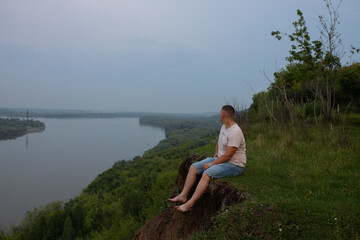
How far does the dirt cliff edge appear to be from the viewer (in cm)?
424

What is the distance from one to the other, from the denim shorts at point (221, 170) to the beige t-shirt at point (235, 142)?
109 millimetres

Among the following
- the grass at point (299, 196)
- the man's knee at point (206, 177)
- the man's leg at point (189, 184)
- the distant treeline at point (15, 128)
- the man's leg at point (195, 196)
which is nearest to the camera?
the grass at point (299, 196)

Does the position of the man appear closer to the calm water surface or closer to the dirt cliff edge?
the dirt cliff edge

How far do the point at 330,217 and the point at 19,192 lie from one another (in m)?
A: 45.5

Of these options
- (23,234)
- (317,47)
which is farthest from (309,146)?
(23,234)

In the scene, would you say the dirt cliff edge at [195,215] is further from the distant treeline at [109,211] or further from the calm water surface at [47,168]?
the calm water surface at [47,168]

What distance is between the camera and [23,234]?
21.0 m

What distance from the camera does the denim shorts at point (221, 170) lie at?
4.16 m

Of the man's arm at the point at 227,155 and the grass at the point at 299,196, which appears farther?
the man's arm at the point at 227,155

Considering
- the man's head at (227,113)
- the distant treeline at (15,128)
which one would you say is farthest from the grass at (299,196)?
the distant treeline at (15,128)

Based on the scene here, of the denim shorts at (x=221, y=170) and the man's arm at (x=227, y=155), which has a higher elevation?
the man's arm at (x=227, y=155)

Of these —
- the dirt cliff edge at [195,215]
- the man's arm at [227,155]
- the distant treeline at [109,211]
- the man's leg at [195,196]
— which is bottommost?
the distant treeline at [109,211]

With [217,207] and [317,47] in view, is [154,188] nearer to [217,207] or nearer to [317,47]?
[217,207]

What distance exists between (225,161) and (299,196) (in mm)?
1266
